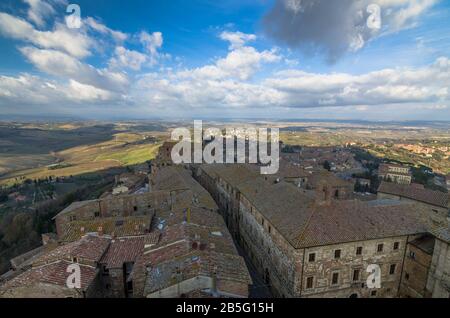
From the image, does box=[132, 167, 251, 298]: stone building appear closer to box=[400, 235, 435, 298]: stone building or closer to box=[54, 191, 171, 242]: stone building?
box=[54, 191, 171, 242]: stone building

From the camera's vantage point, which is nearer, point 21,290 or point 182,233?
point 21,290

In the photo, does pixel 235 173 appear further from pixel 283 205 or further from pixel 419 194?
pixel 419 194

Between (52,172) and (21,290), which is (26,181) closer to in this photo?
(52,172)

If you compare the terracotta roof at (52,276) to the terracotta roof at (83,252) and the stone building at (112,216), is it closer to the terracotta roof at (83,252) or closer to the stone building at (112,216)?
the terracotta roof at (83,252)

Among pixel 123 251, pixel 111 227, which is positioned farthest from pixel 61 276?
pixel 111 227
